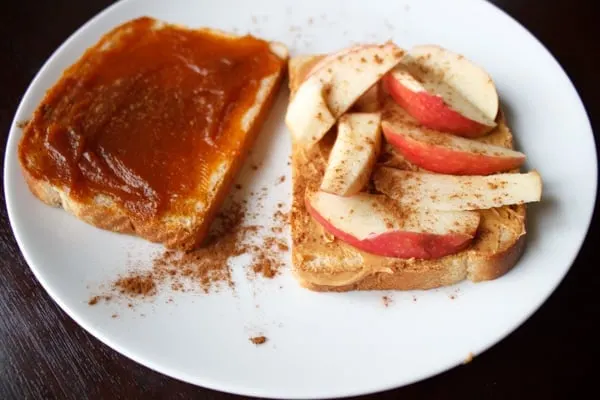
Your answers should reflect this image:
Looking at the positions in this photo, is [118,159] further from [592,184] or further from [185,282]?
[592,184]

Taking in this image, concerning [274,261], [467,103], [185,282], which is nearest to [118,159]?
[185,282]

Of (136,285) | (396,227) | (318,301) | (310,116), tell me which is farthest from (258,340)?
(310,116)

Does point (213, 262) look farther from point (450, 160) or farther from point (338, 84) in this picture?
point (450, 160)

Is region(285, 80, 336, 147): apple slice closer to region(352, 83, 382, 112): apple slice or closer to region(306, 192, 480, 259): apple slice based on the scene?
region(352, 83, 382, 112): apple slice

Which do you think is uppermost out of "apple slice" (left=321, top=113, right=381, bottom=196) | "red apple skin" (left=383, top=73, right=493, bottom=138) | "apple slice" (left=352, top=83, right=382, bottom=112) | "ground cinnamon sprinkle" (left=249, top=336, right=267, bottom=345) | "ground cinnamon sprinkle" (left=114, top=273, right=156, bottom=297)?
"red apple skin" (left=383, top=73, right=493, bottom=138)

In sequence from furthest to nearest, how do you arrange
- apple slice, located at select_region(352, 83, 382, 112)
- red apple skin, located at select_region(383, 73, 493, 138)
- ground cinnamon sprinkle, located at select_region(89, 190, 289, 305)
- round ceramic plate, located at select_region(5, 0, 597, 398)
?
apple slice, located at select_region(352, 83, 382, 112) → red apple skin, located at select_region(383, 73, 493, 138) → ground cinnamon sprinkle, located at select_region(89, 190, 289, 305) → round ceramic plate, located at select_region(5, 0, 597, 398)

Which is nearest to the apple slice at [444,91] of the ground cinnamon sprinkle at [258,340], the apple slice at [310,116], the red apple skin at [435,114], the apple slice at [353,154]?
the red apple skin at [435,114]

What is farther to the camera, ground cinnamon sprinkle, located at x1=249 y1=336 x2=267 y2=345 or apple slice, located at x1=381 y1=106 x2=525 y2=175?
apple slice, located at x1=381 y1=106 x2=525 y2=175

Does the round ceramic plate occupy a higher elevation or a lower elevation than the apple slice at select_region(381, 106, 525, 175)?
lower

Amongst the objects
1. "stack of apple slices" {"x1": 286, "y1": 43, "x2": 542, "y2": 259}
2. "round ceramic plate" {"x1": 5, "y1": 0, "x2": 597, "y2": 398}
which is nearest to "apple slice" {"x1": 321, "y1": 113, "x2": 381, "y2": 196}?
"stack of apple slices" {"x1": 286, "y1": 43, "x2": 542, "y2": 259}
